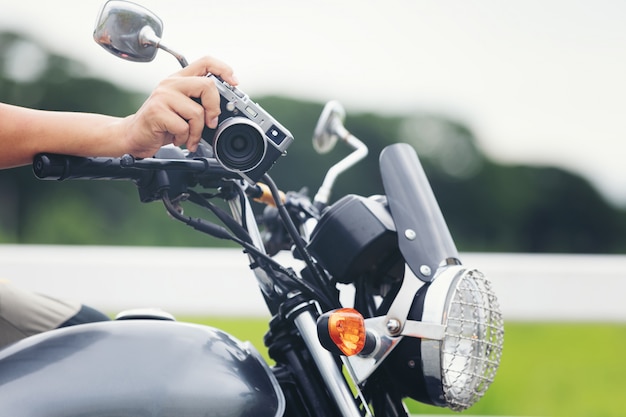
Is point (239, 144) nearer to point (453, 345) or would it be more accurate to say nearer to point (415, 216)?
point (415, 216)

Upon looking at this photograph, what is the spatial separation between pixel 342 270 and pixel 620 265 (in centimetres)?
340

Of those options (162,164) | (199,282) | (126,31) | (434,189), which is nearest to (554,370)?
(199,282)

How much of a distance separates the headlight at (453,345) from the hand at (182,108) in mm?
442

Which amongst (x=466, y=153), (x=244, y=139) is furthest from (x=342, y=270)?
(x=466, y=153)

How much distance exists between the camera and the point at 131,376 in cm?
121

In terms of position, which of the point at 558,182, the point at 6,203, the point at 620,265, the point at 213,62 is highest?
the point at 213,62

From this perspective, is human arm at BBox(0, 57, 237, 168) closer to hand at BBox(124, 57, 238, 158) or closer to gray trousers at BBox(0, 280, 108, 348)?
hand at BBox(124, 57, 238, 158)

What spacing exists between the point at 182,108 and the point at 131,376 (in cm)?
42

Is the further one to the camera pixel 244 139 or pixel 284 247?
pixel 284 247

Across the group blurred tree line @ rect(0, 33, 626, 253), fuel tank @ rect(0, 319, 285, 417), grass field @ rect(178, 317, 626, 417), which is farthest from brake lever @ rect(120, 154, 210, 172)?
blurred tree line @ rect(0, 33, 626, 253)

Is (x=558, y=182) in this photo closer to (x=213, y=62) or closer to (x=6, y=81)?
(x=6, y=81)

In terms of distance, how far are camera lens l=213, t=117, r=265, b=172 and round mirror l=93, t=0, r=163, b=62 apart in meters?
0.21

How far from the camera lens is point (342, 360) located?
1.32 metres

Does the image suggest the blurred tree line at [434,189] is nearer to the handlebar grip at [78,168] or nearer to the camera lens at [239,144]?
the handlebar grip at [78,168]
